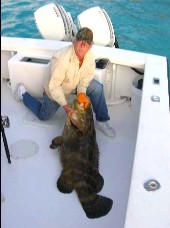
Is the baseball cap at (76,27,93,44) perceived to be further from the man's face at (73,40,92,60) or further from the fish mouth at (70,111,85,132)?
the fish mouth at (70,111,85,132)

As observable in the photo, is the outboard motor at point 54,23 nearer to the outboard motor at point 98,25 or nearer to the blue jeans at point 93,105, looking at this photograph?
the outboard motor at point 98,25

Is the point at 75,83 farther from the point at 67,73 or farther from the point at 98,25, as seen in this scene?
the point at 98,25

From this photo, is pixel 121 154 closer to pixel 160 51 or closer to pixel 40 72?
pixel 40 72

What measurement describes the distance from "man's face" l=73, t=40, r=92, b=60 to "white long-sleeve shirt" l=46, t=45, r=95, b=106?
90 mm

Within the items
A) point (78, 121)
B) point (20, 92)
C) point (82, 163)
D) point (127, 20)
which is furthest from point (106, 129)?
point (127, 20)

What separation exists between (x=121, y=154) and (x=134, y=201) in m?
1.55

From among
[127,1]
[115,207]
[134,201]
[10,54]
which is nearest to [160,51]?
[127,1]

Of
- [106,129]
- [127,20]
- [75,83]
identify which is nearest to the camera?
[75,83]

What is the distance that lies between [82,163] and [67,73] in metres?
0.98

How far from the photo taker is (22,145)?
12.1 ft

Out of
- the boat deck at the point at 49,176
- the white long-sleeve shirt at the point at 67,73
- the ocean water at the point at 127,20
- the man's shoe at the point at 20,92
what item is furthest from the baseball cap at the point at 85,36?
the ocean water at the point at 127,20

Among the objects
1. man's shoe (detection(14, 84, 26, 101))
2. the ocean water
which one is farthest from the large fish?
Result: the ocean water

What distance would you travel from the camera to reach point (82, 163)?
3.24 meters

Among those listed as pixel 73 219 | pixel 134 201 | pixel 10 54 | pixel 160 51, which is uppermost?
pixel 134 201
